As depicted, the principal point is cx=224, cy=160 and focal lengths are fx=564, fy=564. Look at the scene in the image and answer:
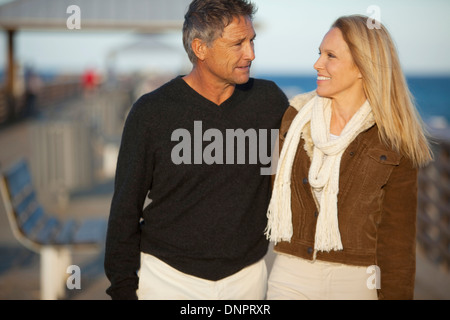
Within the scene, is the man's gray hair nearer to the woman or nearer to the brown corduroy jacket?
the woman

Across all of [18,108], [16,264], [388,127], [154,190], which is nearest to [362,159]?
[388,127]

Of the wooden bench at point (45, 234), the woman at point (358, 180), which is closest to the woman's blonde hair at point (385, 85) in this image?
the woman at point (358, 180)

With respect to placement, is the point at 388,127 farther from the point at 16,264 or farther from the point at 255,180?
the point at 16,264

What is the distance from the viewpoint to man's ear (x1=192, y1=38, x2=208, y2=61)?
2.53 m

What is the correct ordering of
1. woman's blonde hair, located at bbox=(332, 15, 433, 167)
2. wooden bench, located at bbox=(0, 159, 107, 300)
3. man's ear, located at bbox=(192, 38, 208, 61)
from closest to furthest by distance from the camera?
woman's blonde hair, located at bbox=(332, 15, 433, 167), man's ear, located at bbox=(192, 38, 208, 61), wooden bench, located at bbox=(0, 159, 107, 300)

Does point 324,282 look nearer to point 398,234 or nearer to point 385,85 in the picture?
point 398,234

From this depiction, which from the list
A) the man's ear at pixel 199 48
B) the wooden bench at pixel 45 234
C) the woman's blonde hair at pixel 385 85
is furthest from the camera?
the wooden bench at pixel 45 234

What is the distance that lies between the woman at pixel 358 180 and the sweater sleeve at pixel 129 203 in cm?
62

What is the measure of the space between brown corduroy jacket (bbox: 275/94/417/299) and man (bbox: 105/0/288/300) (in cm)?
33

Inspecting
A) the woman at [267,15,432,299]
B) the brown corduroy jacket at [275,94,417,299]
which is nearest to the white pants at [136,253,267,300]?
the woman at [267,15,432,299]

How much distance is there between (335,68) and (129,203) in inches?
42.4

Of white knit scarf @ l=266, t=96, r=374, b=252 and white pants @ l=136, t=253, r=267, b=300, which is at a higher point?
white knit scarf @ l=266, t=96, r=374, b=252

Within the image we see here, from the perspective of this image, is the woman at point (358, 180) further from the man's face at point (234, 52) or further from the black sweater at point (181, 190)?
the man's face at point (234, 52)

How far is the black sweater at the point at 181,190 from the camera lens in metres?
2.47
